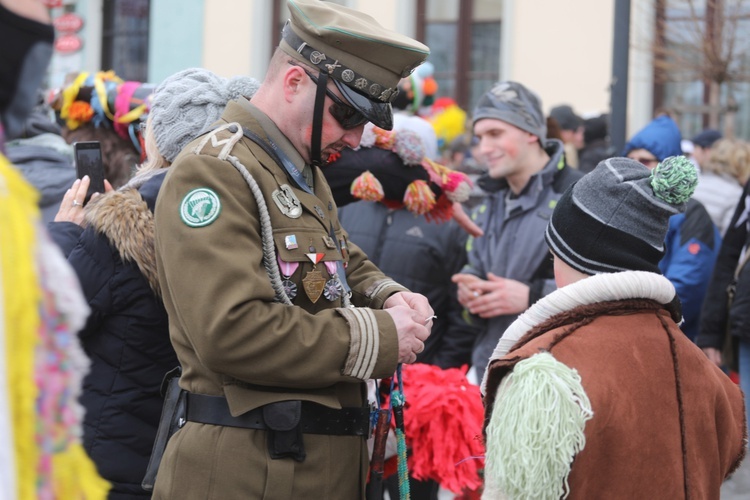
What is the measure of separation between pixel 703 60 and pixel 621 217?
354 inches

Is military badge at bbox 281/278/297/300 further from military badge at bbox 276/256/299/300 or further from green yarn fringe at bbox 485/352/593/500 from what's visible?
green yarn fringe at bbox 485/352/593/500

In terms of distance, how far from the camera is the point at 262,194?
241cm

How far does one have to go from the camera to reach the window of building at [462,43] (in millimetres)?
14672

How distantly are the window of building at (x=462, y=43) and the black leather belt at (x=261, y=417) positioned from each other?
12.5m

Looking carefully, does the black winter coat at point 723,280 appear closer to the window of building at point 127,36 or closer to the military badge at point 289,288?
the military badge at point 289,288

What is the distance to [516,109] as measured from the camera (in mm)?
4379

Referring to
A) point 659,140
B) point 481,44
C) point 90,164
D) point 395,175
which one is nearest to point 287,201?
point 90,164

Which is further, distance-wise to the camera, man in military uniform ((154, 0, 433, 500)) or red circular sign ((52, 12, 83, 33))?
red circular sign ((52, 12, 83, 33))

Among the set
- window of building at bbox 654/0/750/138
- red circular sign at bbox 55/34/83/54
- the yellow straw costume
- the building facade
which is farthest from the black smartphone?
red circular sign at bbox 55/34/83/54

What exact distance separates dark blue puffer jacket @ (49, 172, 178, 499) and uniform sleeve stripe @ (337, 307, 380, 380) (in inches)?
28.2

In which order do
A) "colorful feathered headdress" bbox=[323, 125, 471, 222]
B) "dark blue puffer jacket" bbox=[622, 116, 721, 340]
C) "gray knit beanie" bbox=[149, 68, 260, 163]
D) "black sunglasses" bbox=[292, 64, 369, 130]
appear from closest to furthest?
"black sunglasses" bbox=[292, 64, 369, 130]
"gray knit beanie" bbox=[149, 68, 260, 163]
"colorful feathered headdress" bbox=[323, 125, 471, 222]
"dark blue puffer jacket" bbox=[622, 116, 721, 340]

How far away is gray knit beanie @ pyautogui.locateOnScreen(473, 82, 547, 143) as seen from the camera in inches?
172

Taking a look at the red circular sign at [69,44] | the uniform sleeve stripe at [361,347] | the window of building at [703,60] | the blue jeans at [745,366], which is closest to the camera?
the uniform sleeve stripe at [361,347]

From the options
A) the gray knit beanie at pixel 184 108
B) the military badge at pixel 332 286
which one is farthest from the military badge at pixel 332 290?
the gray knit beanie at pixel 184 108
